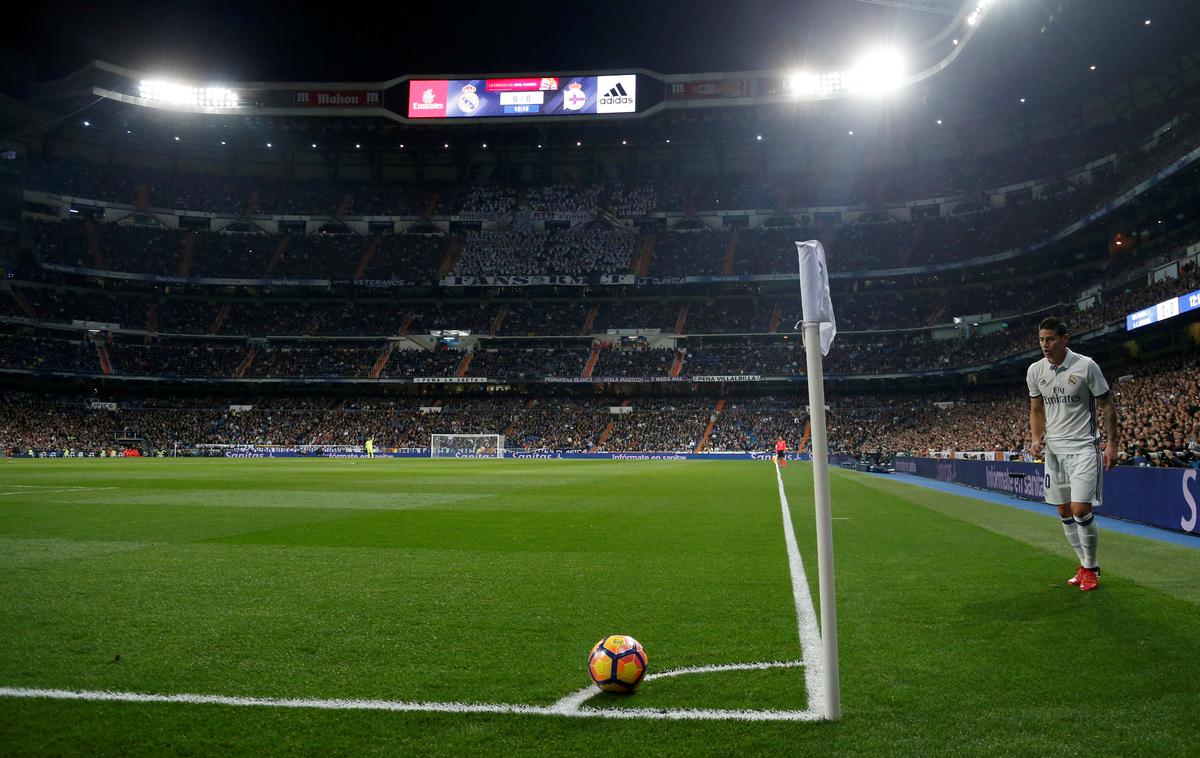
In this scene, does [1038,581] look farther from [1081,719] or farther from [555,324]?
[555,324]

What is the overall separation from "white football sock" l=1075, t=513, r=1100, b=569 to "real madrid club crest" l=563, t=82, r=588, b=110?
6509 centimetres

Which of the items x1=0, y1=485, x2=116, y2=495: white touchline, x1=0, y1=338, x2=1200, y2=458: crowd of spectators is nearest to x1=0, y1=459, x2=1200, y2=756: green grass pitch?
x1=0, y1=485, x2=116, y2=495: white touchline

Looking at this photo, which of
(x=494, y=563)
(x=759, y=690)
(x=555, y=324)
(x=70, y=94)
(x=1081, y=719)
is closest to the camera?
(x=1081, y=719)

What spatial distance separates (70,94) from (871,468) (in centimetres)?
7125

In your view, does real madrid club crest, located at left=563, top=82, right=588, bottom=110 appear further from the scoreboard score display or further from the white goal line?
the white goal line

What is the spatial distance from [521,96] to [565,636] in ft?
223

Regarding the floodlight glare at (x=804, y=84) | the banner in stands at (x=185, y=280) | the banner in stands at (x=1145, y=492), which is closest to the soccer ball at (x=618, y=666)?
the banner in stands at (x=1145, y=492)

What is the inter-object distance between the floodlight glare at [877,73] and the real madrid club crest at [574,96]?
22439mm

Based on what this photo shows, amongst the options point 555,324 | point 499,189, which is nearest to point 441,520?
point 555,324

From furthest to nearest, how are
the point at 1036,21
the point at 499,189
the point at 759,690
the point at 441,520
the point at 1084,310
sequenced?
the point at 499,189 < the point at 1084,310 < the point at 1036,21 < the point at 441,520 < the point at 759,690

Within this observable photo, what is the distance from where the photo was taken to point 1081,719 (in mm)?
3602

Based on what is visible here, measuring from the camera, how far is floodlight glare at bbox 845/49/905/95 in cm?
5891

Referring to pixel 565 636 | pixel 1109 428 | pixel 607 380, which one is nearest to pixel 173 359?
pixel 607 380

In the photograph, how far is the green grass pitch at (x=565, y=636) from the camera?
3.43 metres
